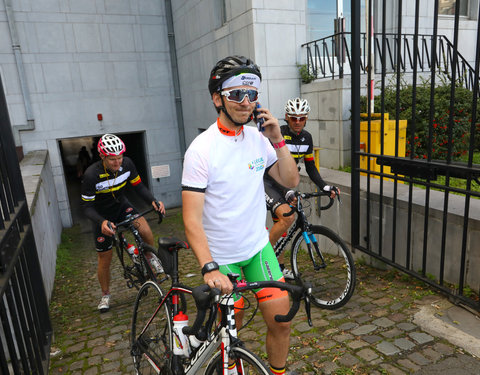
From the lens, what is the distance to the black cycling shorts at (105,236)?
4.94 meters

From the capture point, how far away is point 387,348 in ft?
11.0

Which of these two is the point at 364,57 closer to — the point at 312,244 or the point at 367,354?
the point at 312,244

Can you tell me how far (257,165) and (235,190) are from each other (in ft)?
0.98

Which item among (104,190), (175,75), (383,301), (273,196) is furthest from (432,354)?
(175,75)

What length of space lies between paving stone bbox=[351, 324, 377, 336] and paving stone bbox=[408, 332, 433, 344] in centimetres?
35

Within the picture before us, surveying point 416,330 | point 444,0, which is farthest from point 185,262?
point 444,0

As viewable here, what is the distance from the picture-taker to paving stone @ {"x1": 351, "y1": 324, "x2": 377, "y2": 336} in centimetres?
366

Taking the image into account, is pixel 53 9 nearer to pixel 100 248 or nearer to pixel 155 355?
pixel 100 248

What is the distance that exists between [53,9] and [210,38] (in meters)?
5.13

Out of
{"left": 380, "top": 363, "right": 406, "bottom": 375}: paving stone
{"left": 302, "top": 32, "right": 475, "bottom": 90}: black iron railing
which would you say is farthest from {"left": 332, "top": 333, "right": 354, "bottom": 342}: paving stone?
{"left": 302, "top": 32, "right": 475, "bottom": 90}: black iron railing

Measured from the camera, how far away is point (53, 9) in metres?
11.0

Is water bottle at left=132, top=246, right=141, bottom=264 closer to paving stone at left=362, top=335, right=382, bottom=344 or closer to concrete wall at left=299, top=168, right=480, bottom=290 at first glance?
concrete wall at left=299, top=168, right=480, bottom=290

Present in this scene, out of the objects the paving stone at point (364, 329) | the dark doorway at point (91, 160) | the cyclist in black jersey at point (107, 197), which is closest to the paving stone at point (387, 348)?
the paving stone at point (364, 329)

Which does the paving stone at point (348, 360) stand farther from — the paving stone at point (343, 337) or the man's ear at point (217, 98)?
the man's ear at point (217, 98)
